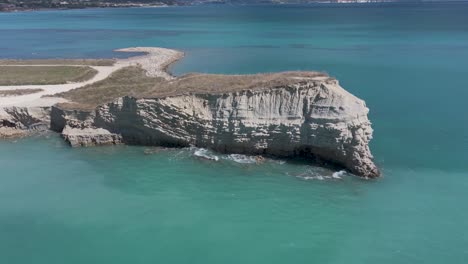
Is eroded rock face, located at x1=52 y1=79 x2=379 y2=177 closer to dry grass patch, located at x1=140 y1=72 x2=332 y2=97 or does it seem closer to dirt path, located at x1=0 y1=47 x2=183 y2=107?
dry grass patch, located at x1=140 y1=72 x2=332 y2=97

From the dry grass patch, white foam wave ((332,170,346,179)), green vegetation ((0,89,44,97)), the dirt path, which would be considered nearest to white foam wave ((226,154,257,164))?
the dry grass patch

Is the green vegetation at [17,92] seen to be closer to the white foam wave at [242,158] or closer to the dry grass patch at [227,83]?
the dry grass patch at [227,83]

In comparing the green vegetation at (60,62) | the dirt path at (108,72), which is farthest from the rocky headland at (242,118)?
the green vegetation at (60,62)

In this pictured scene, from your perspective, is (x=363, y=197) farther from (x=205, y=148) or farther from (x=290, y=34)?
(x=290, y=34)

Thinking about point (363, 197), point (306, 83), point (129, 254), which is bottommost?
point (129, 254)

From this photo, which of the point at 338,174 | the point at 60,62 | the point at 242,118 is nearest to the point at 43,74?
the point at 60,62

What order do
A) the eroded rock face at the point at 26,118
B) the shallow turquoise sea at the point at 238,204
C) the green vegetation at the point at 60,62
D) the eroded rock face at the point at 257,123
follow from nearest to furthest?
the shallow turquoise sea at the point at 238,204 < the eroded rock face at the point at 257,123 < the eroded rock face at the point at 26,118 < the green vegetation at the point at 60,62

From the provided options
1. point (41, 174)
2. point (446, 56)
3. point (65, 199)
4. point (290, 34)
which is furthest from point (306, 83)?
point (290, 34)

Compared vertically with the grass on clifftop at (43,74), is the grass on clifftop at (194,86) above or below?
above
